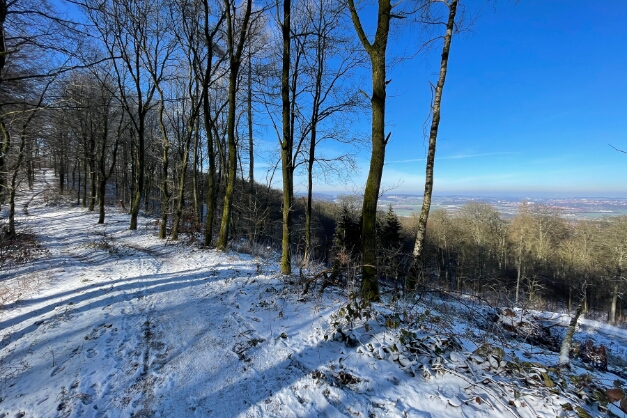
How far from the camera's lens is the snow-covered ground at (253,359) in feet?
9.00

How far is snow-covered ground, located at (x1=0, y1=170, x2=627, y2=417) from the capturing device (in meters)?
2.74

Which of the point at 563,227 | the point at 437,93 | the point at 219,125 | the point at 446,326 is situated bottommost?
the point at 563,227

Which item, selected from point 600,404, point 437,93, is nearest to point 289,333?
point 600,404

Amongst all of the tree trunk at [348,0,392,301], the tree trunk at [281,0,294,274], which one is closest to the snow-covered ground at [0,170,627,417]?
the tree trunk at [348,0,392,301]

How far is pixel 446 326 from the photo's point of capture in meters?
3.93

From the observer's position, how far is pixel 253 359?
3576 mm

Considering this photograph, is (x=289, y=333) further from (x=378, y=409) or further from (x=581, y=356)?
(x=581, y=356)

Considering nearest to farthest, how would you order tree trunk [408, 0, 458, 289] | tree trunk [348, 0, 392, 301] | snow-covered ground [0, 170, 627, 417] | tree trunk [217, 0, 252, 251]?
snow-covered ground [0, 170, 627, 417] < tree trunk [348, 0, 392, 301] < tree trunk [408, 0, 458, 289] < tree trunk [217, 0, 252, 251]

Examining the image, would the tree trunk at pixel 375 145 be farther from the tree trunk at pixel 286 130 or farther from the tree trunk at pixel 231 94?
the tree trunk at pixel 231 94

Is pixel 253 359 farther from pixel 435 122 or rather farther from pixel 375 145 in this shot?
pixel 435 122

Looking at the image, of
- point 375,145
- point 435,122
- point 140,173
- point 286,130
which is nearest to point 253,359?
point 375,145

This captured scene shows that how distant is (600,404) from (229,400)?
3803 mm

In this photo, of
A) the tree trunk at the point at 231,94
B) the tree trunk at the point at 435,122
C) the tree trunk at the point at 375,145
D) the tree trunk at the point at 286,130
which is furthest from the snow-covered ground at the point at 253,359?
the tree trunk at the point at 231,94

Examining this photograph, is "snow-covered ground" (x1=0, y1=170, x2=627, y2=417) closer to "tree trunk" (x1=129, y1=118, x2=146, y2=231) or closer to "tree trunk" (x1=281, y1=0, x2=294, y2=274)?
"tree trunk" (x1=281, y1=0, x2=294, y2=274)
